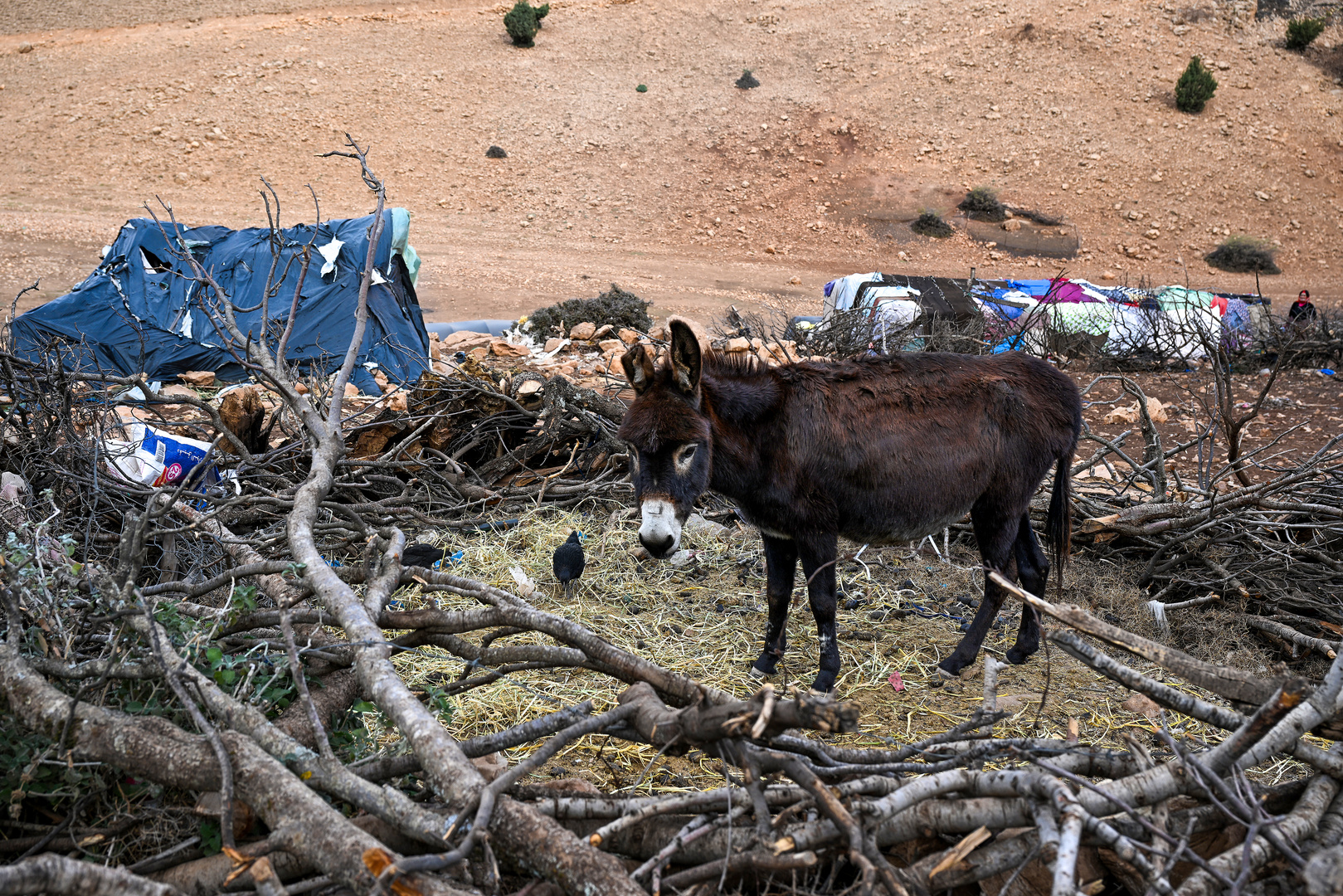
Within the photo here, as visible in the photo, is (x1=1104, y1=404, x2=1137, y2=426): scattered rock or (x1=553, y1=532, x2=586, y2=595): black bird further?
(x1=1104, y1=404, x2=1137, y2=426): scattered rock

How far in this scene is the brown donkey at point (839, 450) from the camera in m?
3.38

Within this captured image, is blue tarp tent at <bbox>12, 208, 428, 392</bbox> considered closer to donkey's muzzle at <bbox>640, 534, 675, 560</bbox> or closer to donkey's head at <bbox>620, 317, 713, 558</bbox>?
donkey's head at <bbox>620, 317, 713, 558</bbox>

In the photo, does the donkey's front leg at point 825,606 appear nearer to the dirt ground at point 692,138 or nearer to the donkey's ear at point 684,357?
the donkey's ear at point 684,357

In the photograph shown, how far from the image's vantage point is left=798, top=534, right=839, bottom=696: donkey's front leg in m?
3.68

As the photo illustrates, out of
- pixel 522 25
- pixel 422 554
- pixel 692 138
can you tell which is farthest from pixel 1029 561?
pixel 522 25

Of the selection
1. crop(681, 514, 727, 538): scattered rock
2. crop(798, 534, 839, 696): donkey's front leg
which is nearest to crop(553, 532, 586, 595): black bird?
crop(681, 514, 727, 538): scattered rock

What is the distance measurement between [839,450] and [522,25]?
115 ft

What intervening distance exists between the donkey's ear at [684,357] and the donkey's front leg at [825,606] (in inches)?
36.7

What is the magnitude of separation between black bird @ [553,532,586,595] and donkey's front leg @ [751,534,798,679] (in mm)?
1225

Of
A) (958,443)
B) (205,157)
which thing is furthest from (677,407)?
(205,157)

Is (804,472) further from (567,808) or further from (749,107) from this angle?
(749,107)

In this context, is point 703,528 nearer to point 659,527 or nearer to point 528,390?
point 528,390

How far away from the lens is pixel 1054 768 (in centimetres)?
183

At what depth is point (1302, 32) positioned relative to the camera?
2952cm
